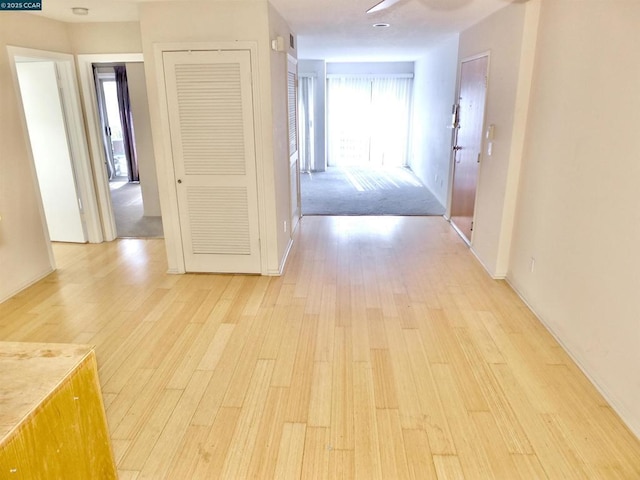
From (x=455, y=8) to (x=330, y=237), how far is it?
262 cm

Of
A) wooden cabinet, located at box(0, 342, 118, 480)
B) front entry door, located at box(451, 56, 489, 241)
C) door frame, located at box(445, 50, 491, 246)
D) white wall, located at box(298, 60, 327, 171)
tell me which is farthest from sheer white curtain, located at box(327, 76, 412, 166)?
wooden cabinet, located at box(0, 342, 118, 480)

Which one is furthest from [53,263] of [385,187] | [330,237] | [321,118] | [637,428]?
[321,118]

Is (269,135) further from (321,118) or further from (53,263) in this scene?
(321,118)

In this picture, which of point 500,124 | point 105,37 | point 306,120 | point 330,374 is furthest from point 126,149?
point 330,374

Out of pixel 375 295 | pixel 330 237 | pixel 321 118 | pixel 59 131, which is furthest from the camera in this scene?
pixel 321 118

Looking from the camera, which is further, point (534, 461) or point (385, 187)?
point (385, 187)

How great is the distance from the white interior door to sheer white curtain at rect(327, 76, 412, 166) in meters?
6.23

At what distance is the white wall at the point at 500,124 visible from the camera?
3387 mm

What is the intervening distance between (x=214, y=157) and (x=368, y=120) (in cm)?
678

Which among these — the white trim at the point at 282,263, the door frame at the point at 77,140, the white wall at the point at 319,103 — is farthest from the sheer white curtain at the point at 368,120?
Result: the door frame at the point at 77,140

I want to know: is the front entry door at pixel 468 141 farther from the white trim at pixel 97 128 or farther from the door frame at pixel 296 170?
the white trim at pixel 97 128

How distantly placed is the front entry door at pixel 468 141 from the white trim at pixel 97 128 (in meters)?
3.44

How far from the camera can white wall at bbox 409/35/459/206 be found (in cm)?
599

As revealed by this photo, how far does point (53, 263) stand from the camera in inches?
164
